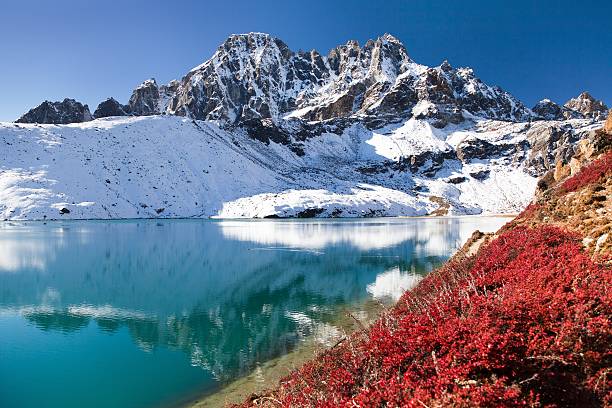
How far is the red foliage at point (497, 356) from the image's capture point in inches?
250

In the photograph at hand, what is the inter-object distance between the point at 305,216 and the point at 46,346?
12535 cm

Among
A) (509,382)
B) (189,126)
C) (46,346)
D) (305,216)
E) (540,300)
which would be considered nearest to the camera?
(509,382)

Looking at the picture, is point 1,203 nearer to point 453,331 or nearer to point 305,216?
point 305,216

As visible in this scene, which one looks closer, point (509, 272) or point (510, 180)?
point (509, 272)

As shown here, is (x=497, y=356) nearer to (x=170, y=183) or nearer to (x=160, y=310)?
(x=160, y=310)

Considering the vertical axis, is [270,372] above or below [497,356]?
below

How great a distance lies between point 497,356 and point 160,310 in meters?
22.7

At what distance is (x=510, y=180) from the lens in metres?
200

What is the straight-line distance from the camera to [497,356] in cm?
686

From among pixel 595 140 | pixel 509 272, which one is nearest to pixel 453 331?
pixel 509 272

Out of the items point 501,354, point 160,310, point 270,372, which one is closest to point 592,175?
point 501,354

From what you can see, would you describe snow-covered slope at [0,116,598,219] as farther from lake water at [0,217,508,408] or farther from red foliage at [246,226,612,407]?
red foliage at [246,226,612,407]

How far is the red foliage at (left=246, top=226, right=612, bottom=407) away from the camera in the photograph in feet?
20.8

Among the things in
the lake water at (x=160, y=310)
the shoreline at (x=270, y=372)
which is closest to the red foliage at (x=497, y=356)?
the shoreline at (x=270, y=372)
